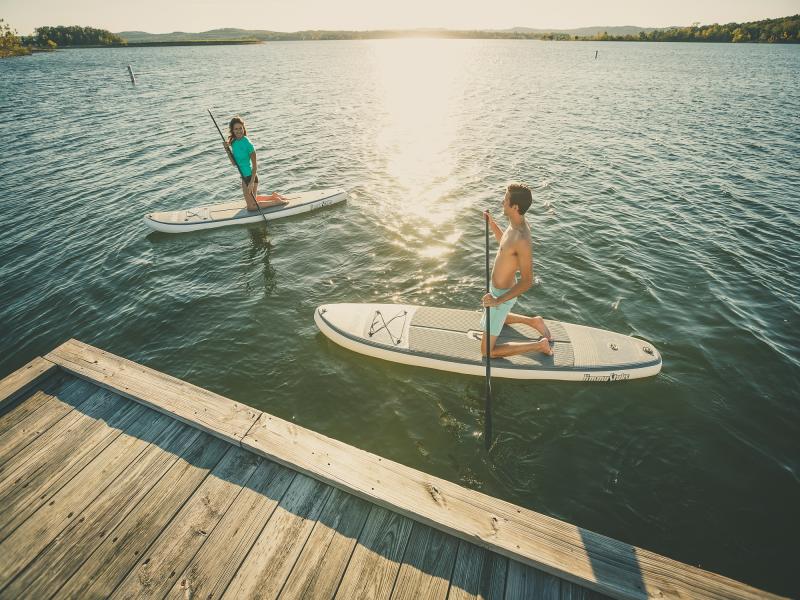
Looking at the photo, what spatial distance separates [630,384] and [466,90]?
39.5m

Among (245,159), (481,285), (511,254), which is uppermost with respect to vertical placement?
(245,159)

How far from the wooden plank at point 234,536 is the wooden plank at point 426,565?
1.57 m

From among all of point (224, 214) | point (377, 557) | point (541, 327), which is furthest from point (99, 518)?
point (224, 214)

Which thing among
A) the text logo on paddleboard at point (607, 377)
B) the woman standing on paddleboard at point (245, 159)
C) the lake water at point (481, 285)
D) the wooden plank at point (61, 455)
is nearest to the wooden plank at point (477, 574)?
the lake water at point (481, 285)

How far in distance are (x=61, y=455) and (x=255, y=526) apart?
2905 mm

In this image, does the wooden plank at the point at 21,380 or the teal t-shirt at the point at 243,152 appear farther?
the teal t-shirt at the point at 243,152

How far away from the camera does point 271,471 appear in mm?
4477

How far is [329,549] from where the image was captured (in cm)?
380

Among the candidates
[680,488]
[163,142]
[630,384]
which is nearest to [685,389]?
[630,384]

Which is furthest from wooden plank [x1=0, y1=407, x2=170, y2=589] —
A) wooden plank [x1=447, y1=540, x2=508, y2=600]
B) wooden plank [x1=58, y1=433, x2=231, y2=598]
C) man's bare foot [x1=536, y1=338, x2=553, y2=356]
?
man's bare foot [x1=536, y1=338, x2=553, y2=356]

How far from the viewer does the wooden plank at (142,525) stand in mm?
3609

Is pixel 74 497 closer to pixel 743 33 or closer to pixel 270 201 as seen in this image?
pixel 270 201

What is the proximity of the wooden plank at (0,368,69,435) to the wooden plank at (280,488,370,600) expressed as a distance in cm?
463

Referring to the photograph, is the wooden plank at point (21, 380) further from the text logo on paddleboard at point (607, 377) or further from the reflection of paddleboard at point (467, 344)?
the text logo on paddleboard at point (607, 377)
